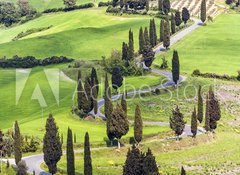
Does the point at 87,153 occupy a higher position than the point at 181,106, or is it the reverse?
the point at 87,153

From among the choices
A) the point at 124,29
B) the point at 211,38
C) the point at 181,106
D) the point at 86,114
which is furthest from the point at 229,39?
the point at 86,114

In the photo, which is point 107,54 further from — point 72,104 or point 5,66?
point 72,104

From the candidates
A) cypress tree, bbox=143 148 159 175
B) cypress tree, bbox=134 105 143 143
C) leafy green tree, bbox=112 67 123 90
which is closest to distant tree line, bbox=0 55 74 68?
leafy green tree, bbox=112 67 123 90

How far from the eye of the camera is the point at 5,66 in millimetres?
169625

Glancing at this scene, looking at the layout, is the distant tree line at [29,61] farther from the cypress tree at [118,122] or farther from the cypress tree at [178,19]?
the cypress tree at [118,122]

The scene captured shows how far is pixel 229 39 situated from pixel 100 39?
42993 mm

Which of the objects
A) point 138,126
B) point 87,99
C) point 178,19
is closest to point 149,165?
point 138,126

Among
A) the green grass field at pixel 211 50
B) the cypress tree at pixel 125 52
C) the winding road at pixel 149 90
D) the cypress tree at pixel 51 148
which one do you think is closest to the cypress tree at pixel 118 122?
the winding road at pixel 149 90

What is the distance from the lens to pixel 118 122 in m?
92.7

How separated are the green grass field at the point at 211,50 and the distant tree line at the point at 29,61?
98.5 ft

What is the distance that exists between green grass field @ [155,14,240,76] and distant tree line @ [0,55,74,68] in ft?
98.5

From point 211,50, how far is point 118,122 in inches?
3380

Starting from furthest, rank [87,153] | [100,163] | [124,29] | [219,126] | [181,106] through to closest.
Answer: [124,29], [181,106], [219,126], [100,163], [87,153]

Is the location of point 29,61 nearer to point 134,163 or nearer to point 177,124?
point 177,124
